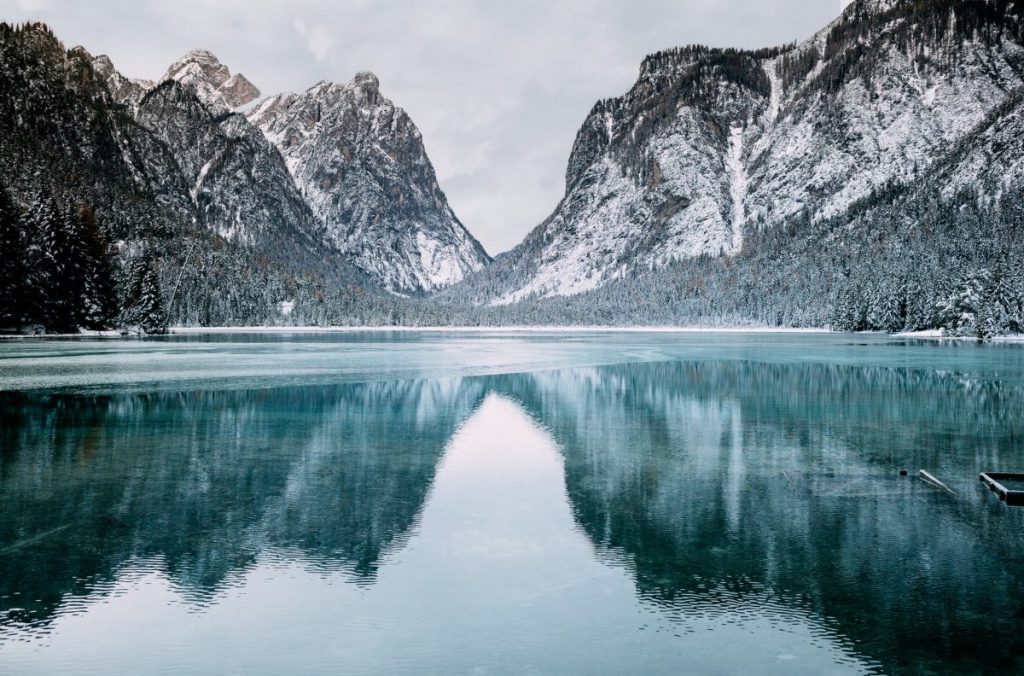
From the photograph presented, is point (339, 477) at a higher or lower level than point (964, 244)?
lower

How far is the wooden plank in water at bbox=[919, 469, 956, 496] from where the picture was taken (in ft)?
56.7

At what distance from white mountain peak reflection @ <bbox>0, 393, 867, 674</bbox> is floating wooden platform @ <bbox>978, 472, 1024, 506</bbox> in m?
8.98

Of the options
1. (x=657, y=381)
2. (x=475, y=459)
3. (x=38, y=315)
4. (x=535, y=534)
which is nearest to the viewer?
(x=535, y=534)

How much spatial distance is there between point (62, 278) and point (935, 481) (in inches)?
4049

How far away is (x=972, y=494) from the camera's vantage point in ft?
55.7

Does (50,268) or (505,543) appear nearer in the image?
(505,543)

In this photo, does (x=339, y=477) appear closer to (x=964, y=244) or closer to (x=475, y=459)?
(x=475, y=459)

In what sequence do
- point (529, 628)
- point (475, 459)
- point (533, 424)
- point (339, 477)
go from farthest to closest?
point (533, 424), point (475, 459), point (339, 477), point (529, 628)

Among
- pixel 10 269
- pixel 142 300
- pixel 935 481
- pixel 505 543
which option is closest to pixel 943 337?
pixel 935 481

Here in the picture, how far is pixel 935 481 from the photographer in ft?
59.0

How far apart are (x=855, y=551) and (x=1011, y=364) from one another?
52.7 m

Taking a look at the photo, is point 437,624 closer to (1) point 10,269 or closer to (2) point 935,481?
(2) point 935,481

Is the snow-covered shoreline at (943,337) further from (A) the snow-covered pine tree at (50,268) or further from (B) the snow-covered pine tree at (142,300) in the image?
(A) the snow-covered pine tree at (50,268)

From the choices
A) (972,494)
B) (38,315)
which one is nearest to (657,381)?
(972,494)
